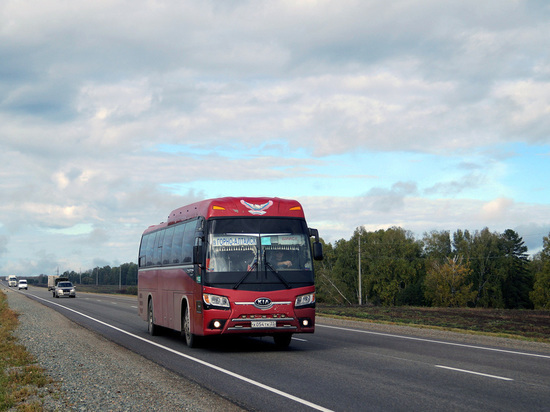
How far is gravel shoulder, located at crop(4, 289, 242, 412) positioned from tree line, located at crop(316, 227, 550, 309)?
7515 centimetres

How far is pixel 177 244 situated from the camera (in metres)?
17.4

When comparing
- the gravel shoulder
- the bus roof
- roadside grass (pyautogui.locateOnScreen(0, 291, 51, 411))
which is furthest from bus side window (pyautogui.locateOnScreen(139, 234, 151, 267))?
the bus roof

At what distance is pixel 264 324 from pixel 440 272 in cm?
8997

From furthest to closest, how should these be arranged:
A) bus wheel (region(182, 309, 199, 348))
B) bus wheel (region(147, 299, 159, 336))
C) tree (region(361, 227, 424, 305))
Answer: tree (region(361, 227, 424, 305)), bus wheel (region(147, 299, 159, 336)), bus wheel (region(182, 309, 199, 348))

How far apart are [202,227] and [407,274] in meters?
105

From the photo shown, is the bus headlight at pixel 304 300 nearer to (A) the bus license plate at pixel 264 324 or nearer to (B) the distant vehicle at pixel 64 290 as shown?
(A) the bus license plate at pixel 264 324

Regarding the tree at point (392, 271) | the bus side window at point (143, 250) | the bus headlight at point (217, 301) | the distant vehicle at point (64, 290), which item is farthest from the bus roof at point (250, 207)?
the tree at point (392, 271)

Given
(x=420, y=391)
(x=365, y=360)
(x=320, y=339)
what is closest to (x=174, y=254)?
(x=320, y=339)

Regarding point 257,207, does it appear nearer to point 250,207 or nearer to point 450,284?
point 250,207

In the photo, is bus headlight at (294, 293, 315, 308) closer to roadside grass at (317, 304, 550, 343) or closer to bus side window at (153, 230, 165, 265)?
bus side window at (153, 230, 165, 265)

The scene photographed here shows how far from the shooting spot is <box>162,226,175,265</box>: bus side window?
1828cm

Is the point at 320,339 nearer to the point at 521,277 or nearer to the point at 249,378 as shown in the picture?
the point at 249,378

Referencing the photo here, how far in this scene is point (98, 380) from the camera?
10.8m

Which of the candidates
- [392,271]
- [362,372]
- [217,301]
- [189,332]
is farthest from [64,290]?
[392,271]
